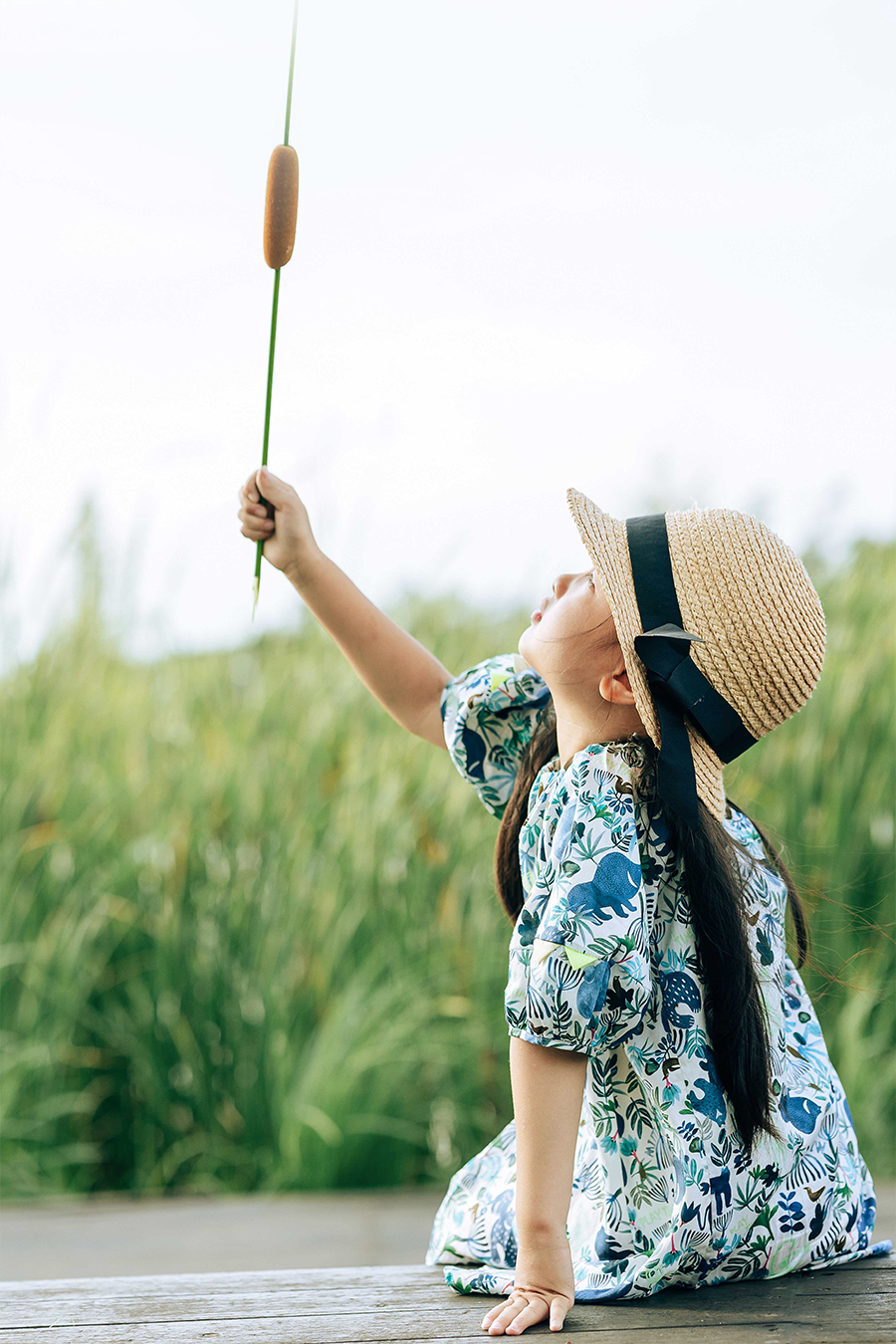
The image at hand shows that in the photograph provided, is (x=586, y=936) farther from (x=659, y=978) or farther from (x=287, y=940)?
(x=287, y=940)

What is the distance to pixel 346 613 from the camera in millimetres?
1468

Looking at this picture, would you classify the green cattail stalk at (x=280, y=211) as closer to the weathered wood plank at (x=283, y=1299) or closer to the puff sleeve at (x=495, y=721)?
the puff sleeve at (x=495, y=721)

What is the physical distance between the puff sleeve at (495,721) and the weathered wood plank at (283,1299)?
1.81 feet

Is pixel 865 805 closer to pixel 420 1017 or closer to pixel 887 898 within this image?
pixel 887 898

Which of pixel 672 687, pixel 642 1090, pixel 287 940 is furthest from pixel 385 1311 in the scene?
pixel 287 940

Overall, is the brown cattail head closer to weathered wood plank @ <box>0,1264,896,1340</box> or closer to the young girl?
the young girl

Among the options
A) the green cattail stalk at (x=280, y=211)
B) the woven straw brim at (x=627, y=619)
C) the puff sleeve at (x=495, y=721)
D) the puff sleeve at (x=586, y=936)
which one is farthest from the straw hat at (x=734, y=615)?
the green cattail stalk at (x=280, y=211)

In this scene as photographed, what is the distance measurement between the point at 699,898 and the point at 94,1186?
76.9 inches

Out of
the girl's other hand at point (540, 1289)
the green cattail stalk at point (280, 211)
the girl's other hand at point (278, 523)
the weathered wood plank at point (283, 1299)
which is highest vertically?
the green cattail stalk at point (280, 211)

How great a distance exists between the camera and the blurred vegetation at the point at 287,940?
2488 millimetres

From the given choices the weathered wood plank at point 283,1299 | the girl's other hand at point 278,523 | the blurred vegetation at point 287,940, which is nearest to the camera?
the weathered wood plank at point 283,1299

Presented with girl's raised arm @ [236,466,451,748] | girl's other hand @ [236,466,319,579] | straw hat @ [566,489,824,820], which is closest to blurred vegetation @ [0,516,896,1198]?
girl's raised arm @ [236,466,451,748]

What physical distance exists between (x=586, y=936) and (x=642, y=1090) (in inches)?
7.8

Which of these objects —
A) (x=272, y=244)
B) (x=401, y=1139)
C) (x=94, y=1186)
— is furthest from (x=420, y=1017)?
(x=272, y=244)
